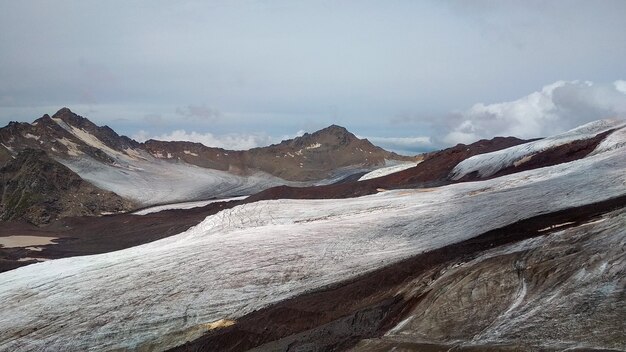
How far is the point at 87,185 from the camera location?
117m

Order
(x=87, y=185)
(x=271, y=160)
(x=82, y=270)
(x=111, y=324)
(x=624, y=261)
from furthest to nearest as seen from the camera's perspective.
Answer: (x=271, y=160)
(x=87, y=185)
(x=82, y=270)
(x=111, y=324)
(x=624, y=261)

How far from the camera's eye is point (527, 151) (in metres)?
49.4

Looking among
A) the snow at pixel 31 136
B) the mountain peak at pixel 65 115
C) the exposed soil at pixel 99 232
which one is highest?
the mountain peak at pixel 65 115

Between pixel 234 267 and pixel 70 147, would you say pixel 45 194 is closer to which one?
pixel 70 147

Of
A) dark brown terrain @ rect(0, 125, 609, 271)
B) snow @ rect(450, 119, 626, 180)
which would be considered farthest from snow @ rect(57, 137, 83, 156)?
snow @ rect(450, 119, 626, 180)

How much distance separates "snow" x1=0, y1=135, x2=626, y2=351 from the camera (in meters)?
20.8

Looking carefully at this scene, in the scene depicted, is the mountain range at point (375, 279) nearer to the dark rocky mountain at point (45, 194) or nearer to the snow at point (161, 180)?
the dark rocky mountain at point (45, 194)

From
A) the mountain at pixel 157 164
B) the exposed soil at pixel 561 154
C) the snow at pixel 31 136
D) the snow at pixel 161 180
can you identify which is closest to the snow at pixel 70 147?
the mountain at pixel 157 164

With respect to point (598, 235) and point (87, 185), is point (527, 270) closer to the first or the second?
point (598, 235)

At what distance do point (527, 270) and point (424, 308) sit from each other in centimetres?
305

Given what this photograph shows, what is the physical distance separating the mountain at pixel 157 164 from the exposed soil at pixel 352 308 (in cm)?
10080

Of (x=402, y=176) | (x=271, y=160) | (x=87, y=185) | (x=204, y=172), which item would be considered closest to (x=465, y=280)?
(x=402, y=176)

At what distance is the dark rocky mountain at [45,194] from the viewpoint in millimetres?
105625

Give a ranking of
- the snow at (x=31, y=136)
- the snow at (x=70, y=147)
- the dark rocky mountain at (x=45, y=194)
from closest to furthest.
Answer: the dark rocky mountain at (x=45, y=194), the snow at (x=31, y=136), the snow at (x=70, y=147)
